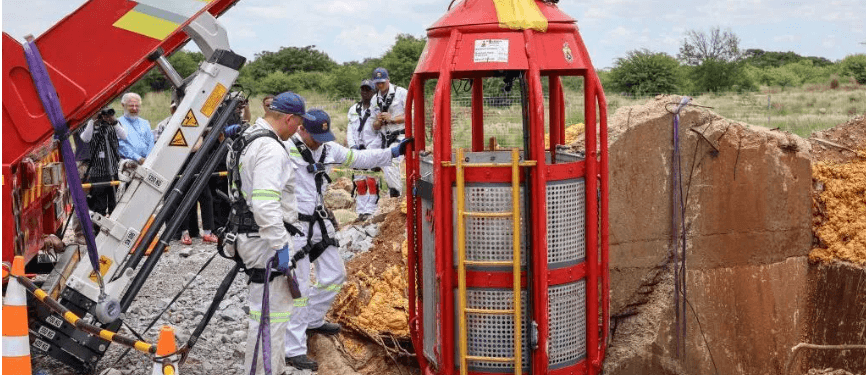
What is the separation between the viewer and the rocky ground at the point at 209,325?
778 cm

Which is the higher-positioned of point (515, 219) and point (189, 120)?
point (189, 120)

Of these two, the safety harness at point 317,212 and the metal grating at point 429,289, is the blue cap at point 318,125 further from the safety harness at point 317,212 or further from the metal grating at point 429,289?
the metal grating at point 429,289

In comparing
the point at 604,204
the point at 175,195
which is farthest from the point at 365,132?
the point at 604,204

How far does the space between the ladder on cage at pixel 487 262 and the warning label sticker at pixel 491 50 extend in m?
0.57

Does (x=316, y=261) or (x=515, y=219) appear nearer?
(x=515, y=219)

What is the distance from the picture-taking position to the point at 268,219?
21.5ft

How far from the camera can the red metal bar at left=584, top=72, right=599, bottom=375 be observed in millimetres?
6121

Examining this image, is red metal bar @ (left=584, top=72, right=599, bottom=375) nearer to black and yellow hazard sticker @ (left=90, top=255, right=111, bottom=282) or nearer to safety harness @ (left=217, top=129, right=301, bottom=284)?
safety harness @ (left=217, top=129, right=301, bottom=284)

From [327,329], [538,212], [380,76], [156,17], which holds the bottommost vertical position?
[327,329]

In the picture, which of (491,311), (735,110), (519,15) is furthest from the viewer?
(735,110)

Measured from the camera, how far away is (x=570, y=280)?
6.20m

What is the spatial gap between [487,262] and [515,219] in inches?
14.1

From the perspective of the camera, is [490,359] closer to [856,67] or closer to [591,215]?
[591,215]

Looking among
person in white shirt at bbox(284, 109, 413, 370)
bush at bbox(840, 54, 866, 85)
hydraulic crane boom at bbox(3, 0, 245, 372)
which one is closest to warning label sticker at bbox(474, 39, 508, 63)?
person in white shirt at bbox(284, 109, 413, 370)
